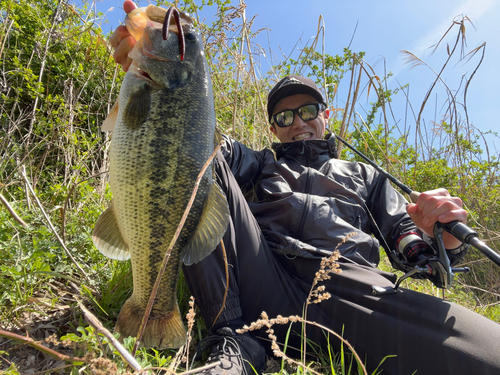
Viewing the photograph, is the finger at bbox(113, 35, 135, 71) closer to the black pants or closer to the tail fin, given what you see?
the black pants

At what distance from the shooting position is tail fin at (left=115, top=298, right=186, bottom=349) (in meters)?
1.40

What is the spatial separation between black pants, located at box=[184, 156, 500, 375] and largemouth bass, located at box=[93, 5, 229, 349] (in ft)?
1.40

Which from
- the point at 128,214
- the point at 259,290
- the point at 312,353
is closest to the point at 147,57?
the point at 128,214

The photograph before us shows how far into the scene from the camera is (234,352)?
Answer: 1658 millimetres

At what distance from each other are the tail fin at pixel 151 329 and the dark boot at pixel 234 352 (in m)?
0.26

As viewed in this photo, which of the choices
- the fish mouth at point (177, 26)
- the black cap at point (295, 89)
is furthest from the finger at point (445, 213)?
the fish mouth at point (177, 26)

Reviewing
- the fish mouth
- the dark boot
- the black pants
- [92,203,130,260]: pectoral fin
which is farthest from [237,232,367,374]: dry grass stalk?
the fish mouth

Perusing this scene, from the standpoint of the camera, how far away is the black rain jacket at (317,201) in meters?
2.14

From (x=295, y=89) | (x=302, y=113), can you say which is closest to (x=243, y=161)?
(x=302, y=113)

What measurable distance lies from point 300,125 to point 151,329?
2.19 m

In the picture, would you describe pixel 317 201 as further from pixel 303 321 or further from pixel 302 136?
pixel 303 321

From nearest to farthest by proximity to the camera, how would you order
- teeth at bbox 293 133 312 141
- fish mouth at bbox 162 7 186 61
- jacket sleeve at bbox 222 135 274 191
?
fish mouth at bbox 162 7 186 61
jacket sleeve at bbox 222 135 274 191
teeth at bbox 293 133 312 141

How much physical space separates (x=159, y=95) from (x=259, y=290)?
4.27 feet

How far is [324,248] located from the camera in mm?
2111
